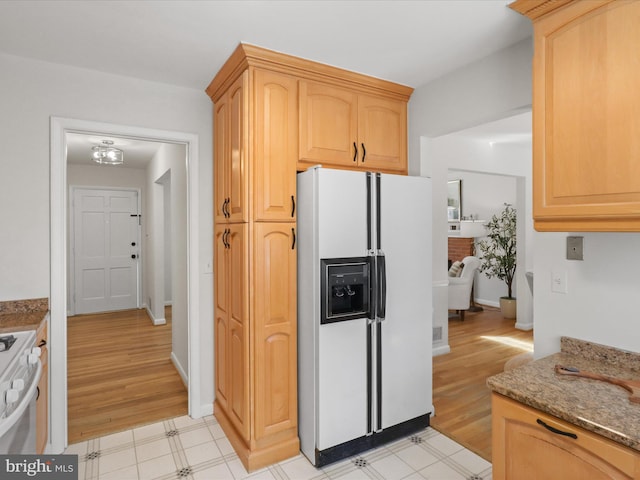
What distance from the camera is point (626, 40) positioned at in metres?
1.44

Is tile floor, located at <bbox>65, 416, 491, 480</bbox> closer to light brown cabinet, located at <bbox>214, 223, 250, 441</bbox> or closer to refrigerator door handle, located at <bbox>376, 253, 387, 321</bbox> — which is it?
light brown cabinet, located at <bbox>214, 223, 250, 441</bbox>

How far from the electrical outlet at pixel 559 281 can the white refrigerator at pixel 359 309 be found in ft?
2.78

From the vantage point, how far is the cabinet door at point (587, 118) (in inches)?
56.6

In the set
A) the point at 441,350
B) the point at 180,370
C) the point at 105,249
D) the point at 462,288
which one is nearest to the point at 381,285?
the point at 441,350

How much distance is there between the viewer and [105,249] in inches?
255

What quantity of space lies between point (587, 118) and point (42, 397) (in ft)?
9.86

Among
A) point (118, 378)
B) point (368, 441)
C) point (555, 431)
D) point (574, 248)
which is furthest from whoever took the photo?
point (118, 378)

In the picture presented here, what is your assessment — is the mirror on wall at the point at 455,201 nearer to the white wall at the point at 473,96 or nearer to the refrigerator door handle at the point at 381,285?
the white wall at the point at 473,96

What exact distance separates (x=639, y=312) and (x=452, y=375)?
2270 mm

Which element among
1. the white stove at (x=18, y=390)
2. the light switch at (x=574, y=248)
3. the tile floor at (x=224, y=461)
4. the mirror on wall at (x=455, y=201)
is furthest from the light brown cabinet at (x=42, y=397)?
the mirror on wall at (x=455, y=201)

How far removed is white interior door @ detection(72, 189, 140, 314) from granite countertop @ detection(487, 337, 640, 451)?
6515 millimetres

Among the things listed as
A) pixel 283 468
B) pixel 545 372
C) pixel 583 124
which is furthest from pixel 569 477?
pixel 283 468

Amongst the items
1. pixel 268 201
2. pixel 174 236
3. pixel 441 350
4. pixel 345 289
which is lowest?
pixel 441 350

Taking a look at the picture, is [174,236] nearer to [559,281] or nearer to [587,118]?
[559,281]
